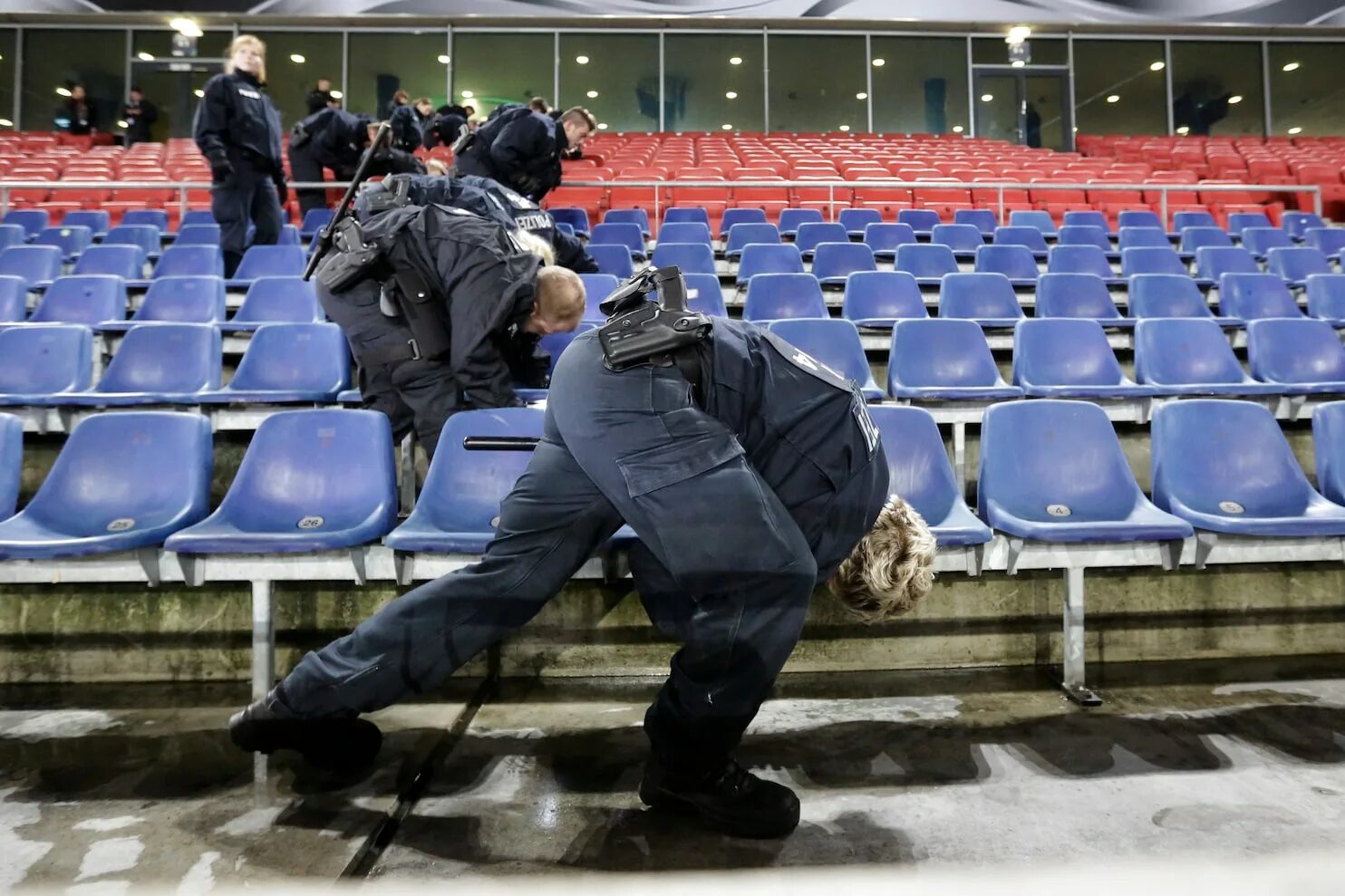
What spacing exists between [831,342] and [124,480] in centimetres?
222

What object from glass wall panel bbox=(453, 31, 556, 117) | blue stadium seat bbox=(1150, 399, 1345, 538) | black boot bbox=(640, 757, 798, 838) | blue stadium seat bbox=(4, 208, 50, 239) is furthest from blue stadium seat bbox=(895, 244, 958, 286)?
glass wall panel bbox=(453, 31, 556, 117)

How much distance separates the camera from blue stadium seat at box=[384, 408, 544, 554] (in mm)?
1989

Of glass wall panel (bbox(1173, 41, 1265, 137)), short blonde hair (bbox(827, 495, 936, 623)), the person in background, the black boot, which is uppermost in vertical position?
glass wall panel (bbox(1173, 41, 1265, 137))

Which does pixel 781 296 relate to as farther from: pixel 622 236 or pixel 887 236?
pixel 887 236

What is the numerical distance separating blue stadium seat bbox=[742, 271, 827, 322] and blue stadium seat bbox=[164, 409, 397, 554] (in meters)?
2.10

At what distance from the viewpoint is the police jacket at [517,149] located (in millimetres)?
3838

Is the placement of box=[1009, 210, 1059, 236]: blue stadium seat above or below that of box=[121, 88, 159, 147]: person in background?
below

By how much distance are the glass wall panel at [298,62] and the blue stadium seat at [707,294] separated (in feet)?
32.3

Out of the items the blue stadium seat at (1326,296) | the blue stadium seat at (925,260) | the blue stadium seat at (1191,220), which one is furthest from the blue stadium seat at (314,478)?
the blue stadium seat at (1191,220)

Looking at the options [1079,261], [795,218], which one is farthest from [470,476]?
[795,218]

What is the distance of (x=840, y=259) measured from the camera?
14.9 ft


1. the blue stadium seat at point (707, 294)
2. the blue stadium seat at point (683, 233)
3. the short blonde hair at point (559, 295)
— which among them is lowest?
the short blonde hair at point (559, 295)

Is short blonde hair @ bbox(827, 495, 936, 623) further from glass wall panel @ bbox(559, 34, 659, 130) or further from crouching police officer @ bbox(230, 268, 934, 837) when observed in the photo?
glass wall panel @ bbox(559, 34, 659, 130)

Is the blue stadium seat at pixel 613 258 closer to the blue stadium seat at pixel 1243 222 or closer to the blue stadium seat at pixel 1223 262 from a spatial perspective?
the blue stadium seat at pixel 1223 262
